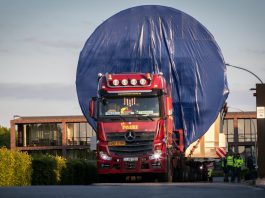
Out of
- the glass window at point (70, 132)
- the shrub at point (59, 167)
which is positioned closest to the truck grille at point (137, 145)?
the shrub at point (59, 167)

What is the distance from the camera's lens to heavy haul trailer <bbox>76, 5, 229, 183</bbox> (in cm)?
2442

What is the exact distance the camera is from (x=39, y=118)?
311 ft

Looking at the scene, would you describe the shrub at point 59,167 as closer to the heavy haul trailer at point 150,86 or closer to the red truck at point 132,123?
the heavy haul trailer at point 150,86

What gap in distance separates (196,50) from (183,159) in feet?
11.9

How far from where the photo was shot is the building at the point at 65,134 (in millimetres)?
91938

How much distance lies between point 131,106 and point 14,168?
6087 millimetres

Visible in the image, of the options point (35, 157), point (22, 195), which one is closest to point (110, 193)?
point (22, 195)

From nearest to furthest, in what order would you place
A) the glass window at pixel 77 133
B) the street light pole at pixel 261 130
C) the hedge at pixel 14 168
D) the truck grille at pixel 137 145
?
the truck grille at pixel 137 145 < the street light pole at pixel 261 130 < the hedge at pixel 14 168 < the glass window at pixel 77 133

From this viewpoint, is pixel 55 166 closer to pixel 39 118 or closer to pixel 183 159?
pixel 183 159

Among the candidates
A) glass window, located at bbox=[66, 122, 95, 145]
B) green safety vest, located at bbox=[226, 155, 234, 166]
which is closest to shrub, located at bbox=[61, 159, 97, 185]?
green safety vest, located at bbox=[226, 155, 234, 166]

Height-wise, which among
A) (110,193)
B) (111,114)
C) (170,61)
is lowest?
(110,193)

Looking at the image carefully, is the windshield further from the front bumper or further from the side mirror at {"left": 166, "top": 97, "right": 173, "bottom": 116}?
the front bumper

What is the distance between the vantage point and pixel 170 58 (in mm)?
26734

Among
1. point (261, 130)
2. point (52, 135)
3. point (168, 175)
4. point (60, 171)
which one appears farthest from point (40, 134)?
point (168, 175)
